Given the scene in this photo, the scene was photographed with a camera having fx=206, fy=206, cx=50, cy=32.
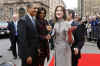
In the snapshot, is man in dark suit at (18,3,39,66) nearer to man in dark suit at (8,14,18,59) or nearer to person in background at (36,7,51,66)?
person in background at (36,7,51,66)

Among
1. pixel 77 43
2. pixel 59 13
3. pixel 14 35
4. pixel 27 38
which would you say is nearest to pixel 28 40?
pixel 27 38

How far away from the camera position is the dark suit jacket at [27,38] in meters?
3.56

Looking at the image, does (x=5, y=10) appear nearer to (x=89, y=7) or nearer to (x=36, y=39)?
(x=89, y=7)

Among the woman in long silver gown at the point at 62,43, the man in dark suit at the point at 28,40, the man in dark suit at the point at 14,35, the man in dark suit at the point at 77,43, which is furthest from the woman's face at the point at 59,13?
the man in dark suit at the point at 14,35

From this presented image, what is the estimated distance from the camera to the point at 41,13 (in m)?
4.27

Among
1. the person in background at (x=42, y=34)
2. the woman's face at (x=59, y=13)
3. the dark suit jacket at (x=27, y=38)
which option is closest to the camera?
the dark suit jacket at (x=27, y=38)

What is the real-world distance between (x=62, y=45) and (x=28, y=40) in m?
0.60

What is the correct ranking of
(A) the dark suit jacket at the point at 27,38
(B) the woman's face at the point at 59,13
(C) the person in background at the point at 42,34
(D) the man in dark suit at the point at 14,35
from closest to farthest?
(A) the dark suit jacket at the point at 27,38 → (B) the woman's face at the point at 59,13 → (C) the person in background at the point at 42,34 → (D) the man in dark suit at the point at 14,35

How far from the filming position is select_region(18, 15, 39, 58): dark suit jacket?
140 inches

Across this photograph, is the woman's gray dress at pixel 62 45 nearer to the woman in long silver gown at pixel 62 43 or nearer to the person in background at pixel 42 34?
the woman in long silver gown at pixel 62 43

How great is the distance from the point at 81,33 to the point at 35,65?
1214mm

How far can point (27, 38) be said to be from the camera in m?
3.61

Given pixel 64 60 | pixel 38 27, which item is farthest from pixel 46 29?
pixel 64 60

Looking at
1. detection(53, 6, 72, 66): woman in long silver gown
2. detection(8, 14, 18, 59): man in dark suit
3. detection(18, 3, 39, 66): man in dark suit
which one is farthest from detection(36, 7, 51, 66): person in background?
detection(8, 14, 18, 59): man in dark suit
